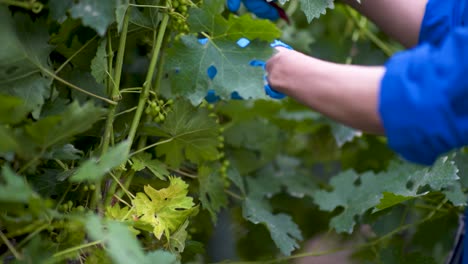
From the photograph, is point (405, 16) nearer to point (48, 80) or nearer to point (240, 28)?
point (240, 28)

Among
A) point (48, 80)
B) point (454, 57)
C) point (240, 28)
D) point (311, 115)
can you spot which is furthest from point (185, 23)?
point (311, 115)

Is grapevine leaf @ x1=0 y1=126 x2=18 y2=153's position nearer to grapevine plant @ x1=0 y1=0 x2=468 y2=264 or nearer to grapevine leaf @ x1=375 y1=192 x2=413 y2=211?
grapevine plant @ x1=0 y1=0 x2=468 y2=264

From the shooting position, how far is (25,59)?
1.01 m

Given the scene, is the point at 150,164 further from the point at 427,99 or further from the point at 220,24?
the point at 427,99

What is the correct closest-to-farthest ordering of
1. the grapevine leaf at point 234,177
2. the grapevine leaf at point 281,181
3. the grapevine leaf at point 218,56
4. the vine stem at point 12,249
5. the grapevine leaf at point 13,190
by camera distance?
the grapevine leaf at point 13,190 → the vine stem at point 12,249 → the grapevine leaf at point 218,56 → the grapevine leaf at point 234,177 → the grapevine leaf at point 281,181

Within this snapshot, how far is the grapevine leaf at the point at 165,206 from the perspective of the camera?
43.3 inches

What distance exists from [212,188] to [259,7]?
0.34 m

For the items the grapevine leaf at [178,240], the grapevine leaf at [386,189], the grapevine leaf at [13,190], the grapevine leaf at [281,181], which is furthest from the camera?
the grapevine leaf at [281,181]

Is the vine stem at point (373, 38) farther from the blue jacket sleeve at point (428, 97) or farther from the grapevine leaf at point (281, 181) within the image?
the blue jacket sleeve at point (428, 97)

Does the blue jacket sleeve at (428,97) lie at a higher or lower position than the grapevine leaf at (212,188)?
higher

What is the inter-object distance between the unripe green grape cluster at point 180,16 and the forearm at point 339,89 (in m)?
0.20

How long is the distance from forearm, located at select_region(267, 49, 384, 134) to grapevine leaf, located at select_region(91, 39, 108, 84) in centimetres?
27

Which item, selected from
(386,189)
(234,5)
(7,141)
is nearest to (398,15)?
(234,5)

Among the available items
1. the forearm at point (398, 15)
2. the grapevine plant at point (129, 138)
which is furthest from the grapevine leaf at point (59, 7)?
the forearm at point (398, 15)
